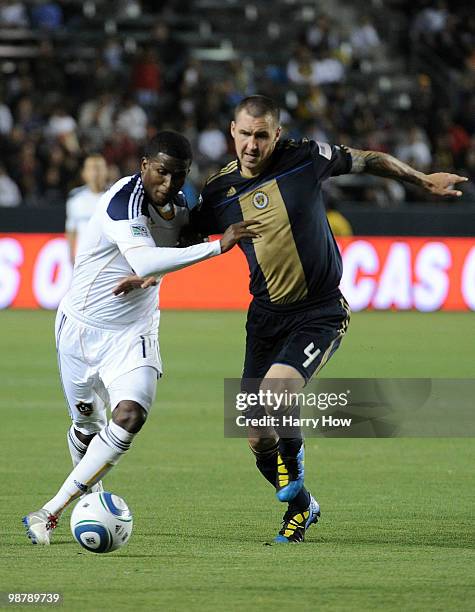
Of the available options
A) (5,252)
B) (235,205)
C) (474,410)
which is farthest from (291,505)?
(5,252)

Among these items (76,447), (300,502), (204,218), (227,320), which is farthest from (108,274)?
(227,320)

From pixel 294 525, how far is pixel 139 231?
5.81ft

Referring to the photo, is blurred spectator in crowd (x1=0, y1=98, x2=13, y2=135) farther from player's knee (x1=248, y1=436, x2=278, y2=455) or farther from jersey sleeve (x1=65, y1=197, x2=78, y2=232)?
player's knee (x1=248, y1=436, x2=278, y2=455)

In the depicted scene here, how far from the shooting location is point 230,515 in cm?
818

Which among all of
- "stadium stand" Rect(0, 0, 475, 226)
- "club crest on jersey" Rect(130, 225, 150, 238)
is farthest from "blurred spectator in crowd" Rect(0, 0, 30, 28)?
"club crest on jersey" Rect(130, 225, 150, 238)

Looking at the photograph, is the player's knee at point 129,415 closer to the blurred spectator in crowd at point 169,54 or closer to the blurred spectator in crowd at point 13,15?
the blurred spectator in crowd at point 169,54

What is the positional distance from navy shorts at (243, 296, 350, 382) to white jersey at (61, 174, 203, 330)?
22.4 inches

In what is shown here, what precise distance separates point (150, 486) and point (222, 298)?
1277 cm

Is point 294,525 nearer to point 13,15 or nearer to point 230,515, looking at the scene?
point 230,515

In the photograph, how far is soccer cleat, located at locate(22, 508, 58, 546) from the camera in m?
7.23

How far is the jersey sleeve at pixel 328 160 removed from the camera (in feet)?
25.6

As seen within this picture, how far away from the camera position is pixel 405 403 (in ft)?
33.4

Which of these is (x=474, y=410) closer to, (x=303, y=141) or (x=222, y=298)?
(x=303, y=141)

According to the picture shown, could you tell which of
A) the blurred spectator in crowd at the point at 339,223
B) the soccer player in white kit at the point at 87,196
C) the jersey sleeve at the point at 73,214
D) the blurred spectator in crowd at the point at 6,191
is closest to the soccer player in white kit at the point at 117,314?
the soccer player in white kit at the point at 87,196
